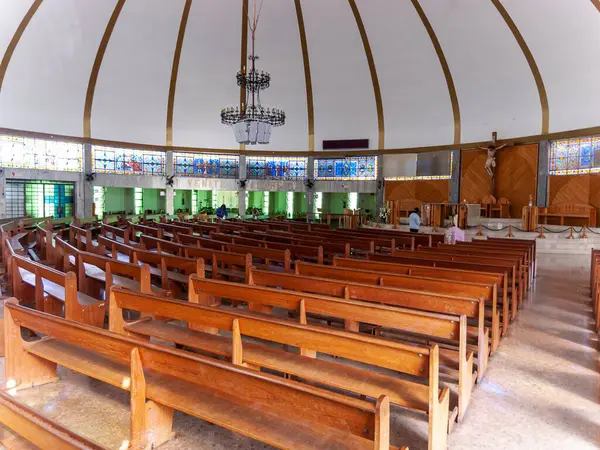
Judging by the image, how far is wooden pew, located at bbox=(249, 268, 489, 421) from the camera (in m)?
2.65

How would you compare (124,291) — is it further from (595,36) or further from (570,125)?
(570,125)

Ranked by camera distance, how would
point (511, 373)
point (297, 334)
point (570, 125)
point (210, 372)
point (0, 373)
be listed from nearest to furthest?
point (210, 372)
point (297, 334)
point (0, 373)
point (511, 373)
point (570, 125)

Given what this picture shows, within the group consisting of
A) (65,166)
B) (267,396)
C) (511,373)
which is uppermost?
(65,166)

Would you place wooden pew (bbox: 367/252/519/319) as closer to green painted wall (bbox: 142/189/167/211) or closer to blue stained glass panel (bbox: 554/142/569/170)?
blue stained glass panel (bbox: 554/142/569/170)

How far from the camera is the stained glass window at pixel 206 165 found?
20641 mm

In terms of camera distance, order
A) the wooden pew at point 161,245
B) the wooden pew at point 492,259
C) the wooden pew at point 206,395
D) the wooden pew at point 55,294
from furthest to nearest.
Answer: the wooden pew at point 161,245
the wooden pew at point 492,259
the wooden pew at point 55,294
the wooden pew at point 206,395

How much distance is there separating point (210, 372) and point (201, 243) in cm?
517

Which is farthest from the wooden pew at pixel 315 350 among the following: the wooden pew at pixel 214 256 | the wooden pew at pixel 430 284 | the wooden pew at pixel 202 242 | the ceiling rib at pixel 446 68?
the ceiling rib at pixel 446 68

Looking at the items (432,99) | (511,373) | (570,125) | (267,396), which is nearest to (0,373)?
(267,396)

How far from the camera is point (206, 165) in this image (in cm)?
2108

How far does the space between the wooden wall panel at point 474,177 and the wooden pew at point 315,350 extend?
16454 millimetres

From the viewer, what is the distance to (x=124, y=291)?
3.02 m

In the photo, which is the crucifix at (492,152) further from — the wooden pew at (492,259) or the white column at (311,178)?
the wooden pew at (492,259)

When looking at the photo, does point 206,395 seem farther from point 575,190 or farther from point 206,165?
point 206,165
